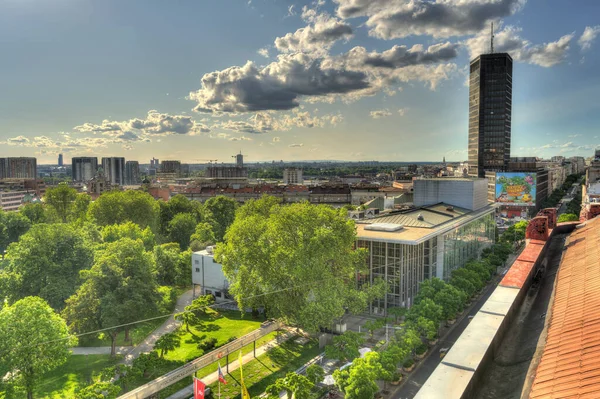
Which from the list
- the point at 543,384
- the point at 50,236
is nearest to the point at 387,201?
the point at 50,236

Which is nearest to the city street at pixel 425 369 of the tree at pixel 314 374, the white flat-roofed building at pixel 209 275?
the tree at pixel 314 374

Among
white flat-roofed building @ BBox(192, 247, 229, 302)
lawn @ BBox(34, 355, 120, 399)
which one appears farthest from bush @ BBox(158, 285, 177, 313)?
lawn @ BBox(34, 355, 120, 399)

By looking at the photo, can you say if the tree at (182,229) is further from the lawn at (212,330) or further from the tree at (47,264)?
the lawn at (212,330)

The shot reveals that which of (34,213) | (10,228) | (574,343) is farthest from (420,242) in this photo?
(34,213)

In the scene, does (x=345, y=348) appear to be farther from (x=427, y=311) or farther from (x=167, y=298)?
(x=167, y=298)

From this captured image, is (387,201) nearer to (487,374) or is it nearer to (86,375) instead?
(86,375)

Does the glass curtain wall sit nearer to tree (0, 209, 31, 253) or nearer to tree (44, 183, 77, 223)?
tree (0, 209, 31, 253)
